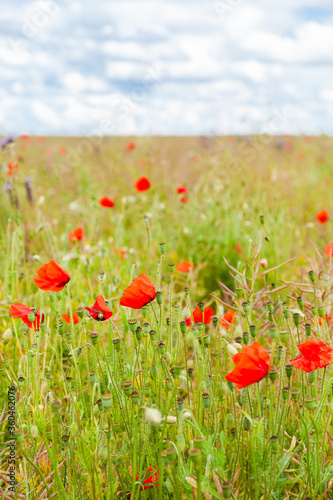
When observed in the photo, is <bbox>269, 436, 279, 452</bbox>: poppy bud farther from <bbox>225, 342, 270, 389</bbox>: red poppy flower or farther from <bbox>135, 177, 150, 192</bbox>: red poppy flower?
<bbox>135, 177, 150, 192</bbox>: red poppy flower

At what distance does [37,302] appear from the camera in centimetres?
255

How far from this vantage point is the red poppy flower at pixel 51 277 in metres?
1.53

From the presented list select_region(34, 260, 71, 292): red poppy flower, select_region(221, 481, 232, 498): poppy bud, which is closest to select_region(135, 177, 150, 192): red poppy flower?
select_region(34, 260, 71, 292): red poppy flower

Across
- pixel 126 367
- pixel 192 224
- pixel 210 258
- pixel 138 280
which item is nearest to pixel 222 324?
pixel 126 367

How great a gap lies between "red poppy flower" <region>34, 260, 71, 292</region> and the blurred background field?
0.48m

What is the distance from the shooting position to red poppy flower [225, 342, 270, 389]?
→ 44.4 inches

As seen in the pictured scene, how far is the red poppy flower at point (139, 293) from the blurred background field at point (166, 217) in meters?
0.52

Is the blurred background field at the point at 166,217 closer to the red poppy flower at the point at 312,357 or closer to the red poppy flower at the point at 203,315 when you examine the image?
the red poppy flower at the point at 203,315

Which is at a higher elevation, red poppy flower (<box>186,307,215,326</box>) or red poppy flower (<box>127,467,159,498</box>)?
red poppy flower (<box>186,307,215,326</box>)

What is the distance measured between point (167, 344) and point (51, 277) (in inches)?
18.4

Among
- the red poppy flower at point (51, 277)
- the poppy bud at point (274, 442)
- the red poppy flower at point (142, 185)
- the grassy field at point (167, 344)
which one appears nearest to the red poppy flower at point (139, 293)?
the grassy field at point (167, 344)

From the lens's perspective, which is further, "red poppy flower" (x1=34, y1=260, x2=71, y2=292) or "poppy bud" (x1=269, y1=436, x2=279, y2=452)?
"red poppy flower" (x1=34, y1=260, x2=71, y2=292)

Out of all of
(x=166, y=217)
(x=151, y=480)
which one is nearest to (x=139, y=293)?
(x=151, y=480)

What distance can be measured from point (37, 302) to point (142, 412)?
1.29 m
